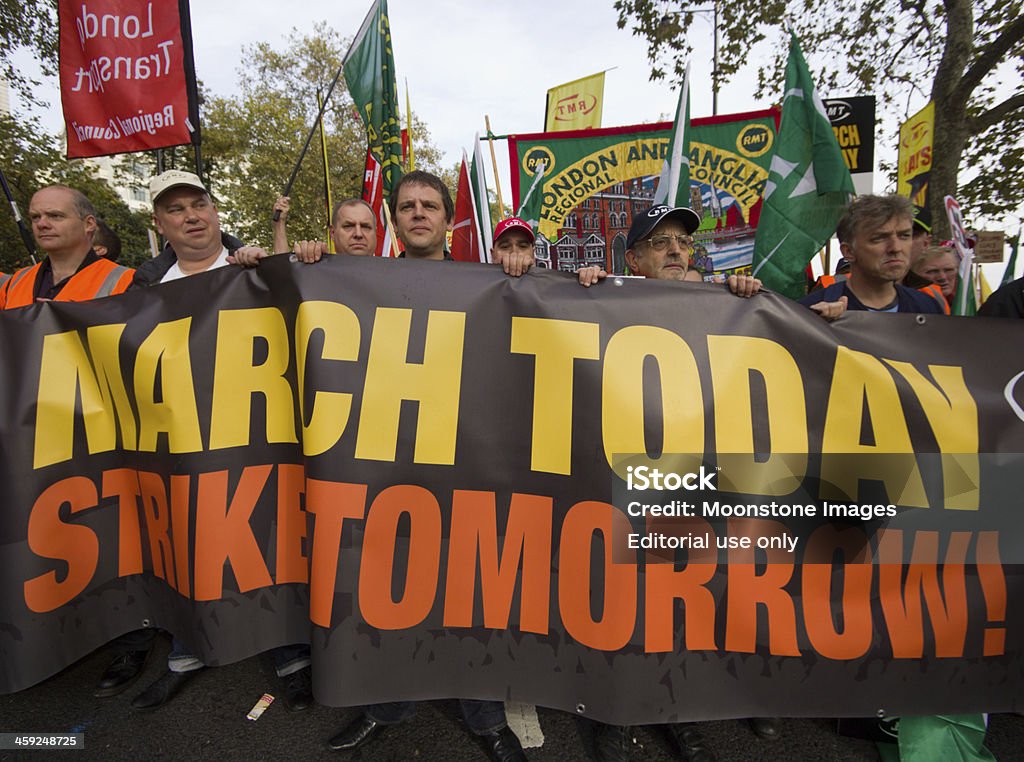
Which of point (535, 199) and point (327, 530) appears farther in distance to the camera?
point (535, 199)

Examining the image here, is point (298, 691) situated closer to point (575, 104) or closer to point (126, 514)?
point (126, 514)

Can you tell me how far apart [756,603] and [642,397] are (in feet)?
2.50

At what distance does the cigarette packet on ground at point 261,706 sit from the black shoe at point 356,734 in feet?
1.29

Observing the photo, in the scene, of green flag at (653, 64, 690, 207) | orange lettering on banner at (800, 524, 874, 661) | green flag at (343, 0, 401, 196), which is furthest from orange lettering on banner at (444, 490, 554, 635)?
green flag at (343, 0, 401, 196)

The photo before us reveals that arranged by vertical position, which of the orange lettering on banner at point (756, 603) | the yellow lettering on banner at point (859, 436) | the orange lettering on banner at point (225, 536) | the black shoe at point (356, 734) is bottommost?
the black shoe at point (356, 734)

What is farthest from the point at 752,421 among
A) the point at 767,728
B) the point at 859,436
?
the point at 767,728

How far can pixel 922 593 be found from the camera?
188cm

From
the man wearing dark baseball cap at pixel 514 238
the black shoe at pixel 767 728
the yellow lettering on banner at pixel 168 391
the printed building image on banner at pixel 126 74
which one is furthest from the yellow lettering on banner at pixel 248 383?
the printed building image on banner at pixel 126 74

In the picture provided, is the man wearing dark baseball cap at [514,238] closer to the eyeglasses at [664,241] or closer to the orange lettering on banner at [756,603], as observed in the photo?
the eyeglasses at [664,241]

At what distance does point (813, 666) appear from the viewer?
6.07 ft

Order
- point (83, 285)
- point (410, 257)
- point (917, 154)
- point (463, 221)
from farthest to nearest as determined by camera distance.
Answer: point (917, 154) < point (463, 221) < point (83, 285) < point (410, 257)

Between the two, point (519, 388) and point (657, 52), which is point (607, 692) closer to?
point (519, 388)

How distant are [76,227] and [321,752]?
2.70 meters

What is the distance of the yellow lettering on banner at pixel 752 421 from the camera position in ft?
6.17
